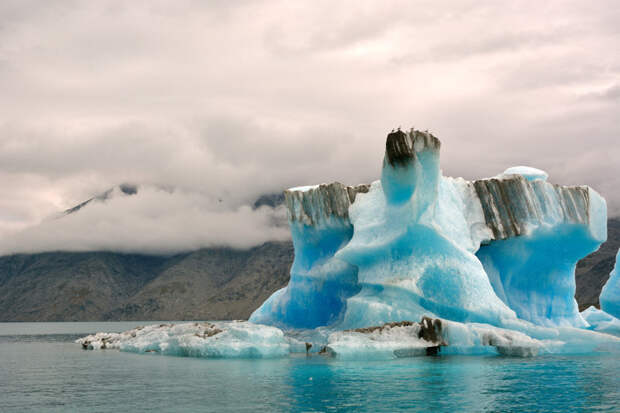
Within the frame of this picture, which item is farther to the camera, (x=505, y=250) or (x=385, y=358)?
(x=505, y=250)

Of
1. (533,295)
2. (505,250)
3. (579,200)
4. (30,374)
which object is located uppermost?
(579,200)

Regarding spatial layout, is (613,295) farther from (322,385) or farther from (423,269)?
(322,385)

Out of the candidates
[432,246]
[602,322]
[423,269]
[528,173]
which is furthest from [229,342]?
[602,322]

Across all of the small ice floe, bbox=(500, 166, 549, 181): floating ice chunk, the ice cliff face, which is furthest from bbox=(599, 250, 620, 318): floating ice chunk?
the small ice floe

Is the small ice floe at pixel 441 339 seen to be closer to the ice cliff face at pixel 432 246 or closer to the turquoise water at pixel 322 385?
the turquoise water at pixel 322 385

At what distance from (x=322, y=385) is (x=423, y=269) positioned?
12.6 metres

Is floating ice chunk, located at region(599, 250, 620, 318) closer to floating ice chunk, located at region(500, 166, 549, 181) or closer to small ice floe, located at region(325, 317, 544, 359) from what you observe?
floating ice chunk, located at region(500, 166, 549, 181)

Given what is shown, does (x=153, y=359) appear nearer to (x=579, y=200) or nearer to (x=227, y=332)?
(x=227, y=332)

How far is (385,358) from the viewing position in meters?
27.2

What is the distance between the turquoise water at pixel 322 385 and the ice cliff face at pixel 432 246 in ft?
14.4

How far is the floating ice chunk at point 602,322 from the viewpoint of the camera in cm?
4447

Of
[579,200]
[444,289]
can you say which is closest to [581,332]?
[444,289]

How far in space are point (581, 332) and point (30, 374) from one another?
81.3 feet

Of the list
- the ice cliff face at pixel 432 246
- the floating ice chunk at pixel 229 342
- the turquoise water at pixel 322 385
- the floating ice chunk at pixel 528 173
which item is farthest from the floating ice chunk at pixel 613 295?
the floating ice chunk at pixel 229 342
